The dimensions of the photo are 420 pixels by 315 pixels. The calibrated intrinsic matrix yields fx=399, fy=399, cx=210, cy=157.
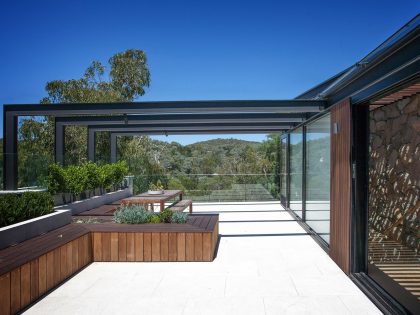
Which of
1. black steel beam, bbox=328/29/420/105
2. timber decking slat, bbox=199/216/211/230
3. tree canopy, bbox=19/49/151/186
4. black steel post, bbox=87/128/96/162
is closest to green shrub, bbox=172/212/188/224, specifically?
timber decking slat, bbox=199/216/211/230

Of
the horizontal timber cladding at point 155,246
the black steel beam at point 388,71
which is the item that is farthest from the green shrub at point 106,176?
the black steel beam at point 388,71

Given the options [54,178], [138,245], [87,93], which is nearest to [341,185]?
[138,245]

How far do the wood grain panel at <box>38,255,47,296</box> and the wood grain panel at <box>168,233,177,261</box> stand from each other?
74.1 inches

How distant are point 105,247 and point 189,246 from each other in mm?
1208

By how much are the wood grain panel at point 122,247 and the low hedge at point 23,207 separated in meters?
1.12

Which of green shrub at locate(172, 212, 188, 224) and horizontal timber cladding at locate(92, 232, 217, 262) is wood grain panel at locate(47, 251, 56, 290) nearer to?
horizontal timber cladding at locate(92, 232, 217, 262)

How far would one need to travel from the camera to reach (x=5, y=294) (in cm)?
345

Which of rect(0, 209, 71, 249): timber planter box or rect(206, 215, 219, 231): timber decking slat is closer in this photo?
rect(0, 209, 71, 249): timber planter box

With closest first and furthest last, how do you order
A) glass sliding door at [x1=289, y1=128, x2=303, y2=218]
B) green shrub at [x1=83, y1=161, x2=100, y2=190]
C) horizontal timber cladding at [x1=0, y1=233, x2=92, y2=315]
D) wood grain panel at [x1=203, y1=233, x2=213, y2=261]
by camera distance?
horizontal timber cladding at [x1=0, y1=233, x2=92, y2=315] → wood grain panel at [x1=203, y1=233, x2=213, y2=261] → green shrub at [x1=83, y1=161, x2=100, y2=190] → glass sliding door at [x1=289, y1=128, x2=303, y2=218]

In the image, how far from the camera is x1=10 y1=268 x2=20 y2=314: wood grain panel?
3.55 metres

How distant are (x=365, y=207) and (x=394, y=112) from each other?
8.60 feet

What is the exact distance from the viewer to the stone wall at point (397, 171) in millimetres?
5968

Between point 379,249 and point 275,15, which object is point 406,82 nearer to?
point 379,249

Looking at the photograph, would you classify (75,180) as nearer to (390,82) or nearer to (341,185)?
(341,185)
